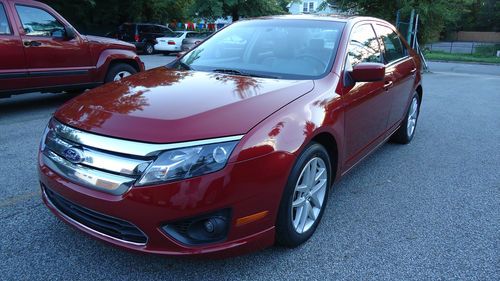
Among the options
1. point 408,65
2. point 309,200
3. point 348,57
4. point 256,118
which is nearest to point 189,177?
point 256,118

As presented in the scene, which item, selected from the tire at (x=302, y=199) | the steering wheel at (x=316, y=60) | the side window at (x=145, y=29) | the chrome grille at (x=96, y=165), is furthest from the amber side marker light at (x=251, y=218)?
the side window at (x=145, y=29)

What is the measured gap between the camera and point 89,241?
8.93 feet

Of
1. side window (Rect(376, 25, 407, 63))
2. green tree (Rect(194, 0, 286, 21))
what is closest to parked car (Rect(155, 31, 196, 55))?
green tree (Rect(194, 0, 286, 21))

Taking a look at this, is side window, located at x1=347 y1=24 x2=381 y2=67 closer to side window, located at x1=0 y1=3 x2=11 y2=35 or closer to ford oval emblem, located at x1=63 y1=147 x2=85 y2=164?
ford oval emblem, located at x1=63 y1=147 x2=85 y2=164

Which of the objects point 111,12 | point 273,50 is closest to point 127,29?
point 111,12

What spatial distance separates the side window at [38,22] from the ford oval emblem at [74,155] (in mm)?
4694

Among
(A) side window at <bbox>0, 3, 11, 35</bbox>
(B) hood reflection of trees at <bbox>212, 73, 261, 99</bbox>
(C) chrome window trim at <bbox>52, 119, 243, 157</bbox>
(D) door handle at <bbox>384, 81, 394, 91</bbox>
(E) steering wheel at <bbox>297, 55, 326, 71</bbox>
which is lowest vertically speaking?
(C) chrome window trim at <bbox>52, 119, 243, 157</bbox>

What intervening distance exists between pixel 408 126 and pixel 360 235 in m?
2.74

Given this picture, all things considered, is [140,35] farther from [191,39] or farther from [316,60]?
[316,60]

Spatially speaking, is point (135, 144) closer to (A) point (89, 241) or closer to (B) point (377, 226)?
A: (A) point (89, 241)

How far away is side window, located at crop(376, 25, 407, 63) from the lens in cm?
431

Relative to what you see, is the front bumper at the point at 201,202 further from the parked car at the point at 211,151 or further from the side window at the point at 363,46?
the side window at the point at 363,46

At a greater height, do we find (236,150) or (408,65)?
(408,65)

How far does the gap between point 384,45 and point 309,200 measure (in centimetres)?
233
